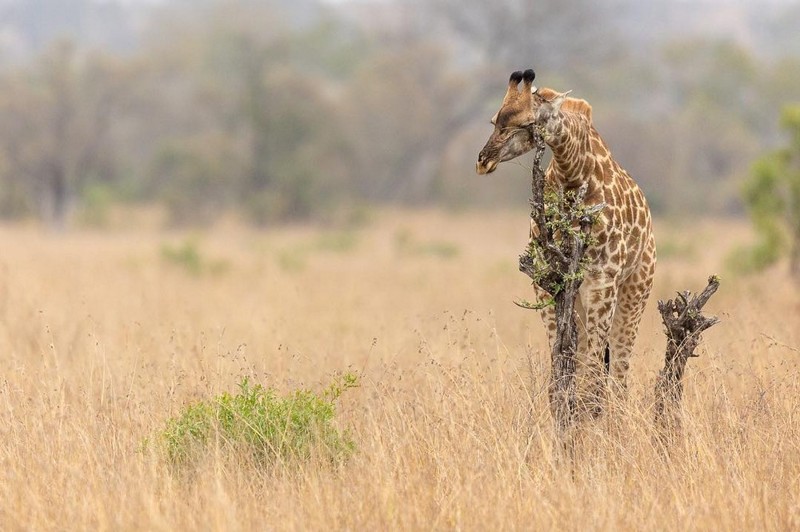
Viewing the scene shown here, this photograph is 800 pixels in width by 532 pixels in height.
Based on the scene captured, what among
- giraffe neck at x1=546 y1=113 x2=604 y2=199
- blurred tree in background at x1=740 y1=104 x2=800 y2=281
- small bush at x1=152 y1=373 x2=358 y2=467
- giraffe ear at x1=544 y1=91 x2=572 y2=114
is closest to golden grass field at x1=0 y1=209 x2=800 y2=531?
small bush at x1=152 y1=373 x2=358 y2=467

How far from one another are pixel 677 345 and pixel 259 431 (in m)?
2.44

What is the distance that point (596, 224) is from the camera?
611 cm

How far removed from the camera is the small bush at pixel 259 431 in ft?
19.1

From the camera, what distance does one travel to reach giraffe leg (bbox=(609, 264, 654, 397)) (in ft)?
21.8

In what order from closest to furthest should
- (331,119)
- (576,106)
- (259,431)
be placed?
(259,431) → (576,106) → (331,119)

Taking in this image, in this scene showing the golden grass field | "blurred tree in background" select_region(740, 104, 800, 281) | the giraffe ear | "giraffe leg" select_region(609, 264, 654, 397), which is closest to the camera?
the golden grass field

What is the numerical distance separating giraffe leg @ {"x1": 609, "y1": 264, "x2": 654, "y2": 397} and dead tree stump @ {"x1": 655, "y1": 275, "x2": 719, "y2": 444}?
0.34 m

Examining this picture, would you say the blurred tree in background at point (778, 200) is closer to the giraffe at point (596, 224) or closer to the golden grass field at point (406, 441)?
the golden grass field at point (406, 441)

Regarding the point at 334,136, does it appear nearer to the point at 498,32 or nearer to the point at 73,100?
the point at 73,100

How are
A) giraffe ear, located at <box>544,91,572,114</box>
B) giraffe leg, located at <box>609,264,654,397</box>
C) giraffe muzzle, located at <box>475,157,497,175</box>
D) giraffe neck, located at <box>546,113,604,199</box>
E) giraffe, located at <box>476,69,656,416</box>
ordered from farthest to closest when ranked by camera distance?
giraffe leg, located at <box>609,264,654,397</box>, giraffe neck, located at <box>546,113,604,199</box>, giraffe ear, located at <box>544,91,572,114</box>, giraffe, located at <box>476,69,656,416</box>, giraffe muzzle, located at <box>475,157,497,175</box>

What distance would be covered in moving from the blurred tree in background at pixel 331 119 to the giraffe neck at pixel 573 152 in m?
26.0

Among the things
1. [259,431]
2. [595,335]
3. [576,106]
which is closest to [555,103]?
[576,106]

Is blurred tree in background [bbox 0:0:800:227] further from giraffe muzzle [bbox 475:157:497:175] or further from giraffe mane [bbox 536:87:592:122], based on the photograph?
giraffe muzzle [bbox 475:157:497:175]

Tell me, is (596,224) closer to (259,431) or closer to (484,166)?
(484,166)
